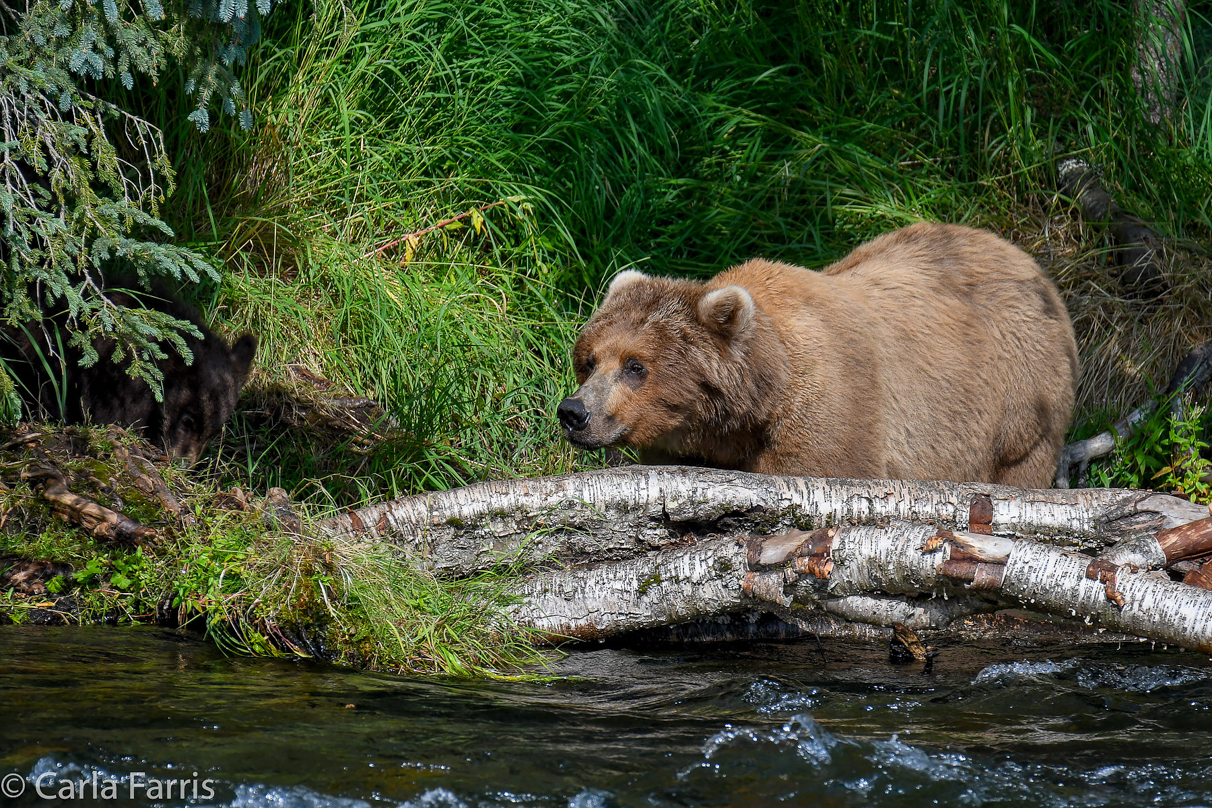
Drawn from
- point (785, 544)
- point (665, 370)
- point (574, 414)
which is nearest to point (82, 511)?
point (574, 414)

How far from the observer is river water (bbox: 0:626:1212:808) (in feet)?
9.14

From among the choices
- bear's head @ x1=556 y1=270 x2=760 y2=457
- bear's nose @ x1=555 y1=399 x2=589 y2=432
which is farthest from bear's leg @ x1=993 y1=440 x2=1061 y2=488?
bear's nose @ x1=555 y1=399 x2=589 y2=432

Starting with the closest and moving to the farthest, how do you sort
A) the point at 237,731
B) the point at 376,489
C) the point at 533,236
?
1. the point at 237,731
2. the point at 376,489
3. the point at 533,236

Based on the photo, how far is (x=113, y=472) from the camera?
4.57 m

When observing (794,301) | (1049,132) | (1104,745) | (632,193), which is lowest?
(1104,745)

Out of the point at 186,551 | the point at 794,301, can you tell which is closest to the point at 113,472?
the point at 186,551

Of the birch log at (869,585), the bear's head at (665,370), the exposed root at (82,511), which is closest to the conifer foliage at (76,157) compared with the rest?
the exposed root at (82,511)

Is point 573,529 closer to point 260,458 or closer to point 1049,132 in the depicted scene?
point 260,458

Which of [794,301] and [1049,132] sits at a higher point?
[1049,132]

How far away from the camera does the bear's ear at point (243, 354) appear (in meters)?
5.82

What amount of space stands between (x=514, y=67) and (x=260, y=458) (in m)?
3.30

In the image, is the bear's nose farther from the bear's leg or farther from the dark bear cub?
the bear's leg

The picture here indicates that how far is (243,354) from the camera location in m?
5.85

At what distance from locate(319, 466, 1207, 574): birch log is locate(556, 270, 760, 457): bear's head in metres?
0.52
